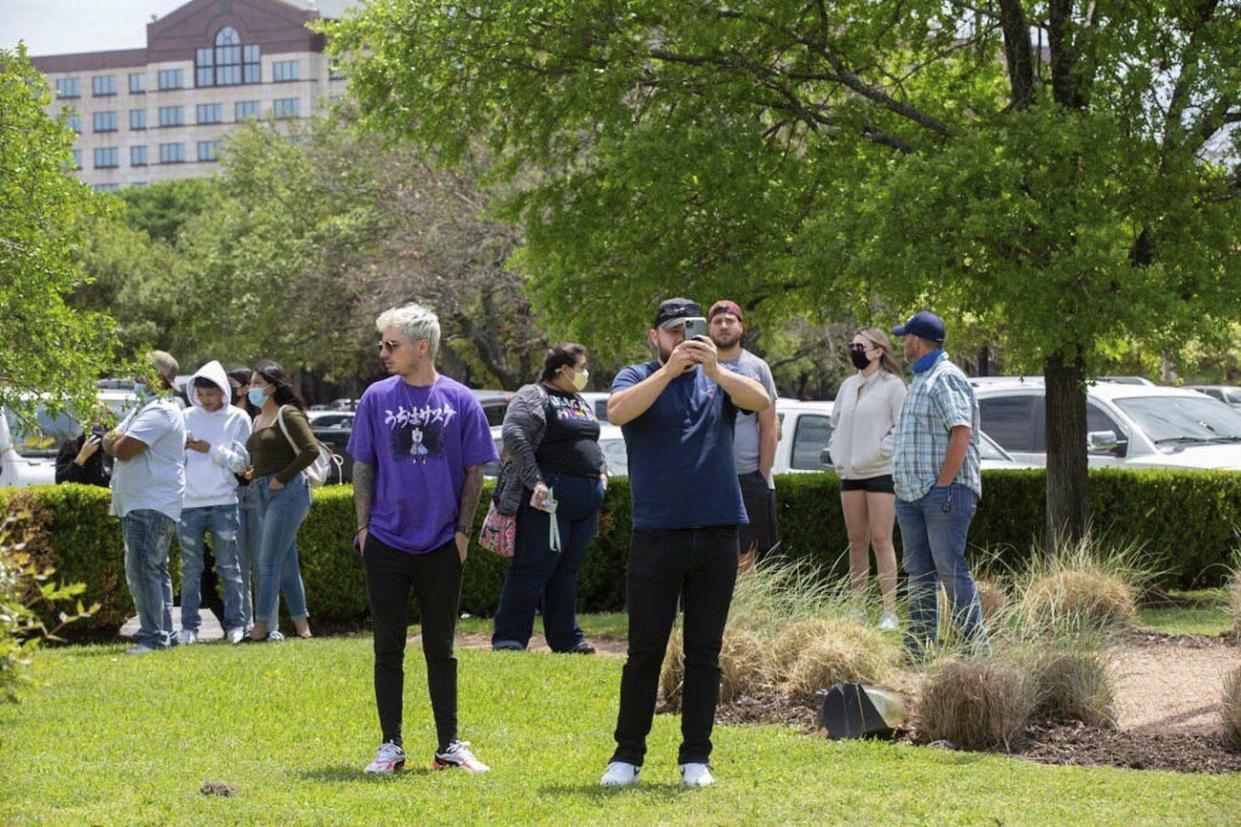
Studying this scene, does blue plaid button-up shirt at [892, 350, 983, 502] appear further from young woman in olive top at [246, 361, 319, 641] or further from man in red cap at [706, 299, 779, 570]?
young woman in olive top at [246, 361, 319, 641]

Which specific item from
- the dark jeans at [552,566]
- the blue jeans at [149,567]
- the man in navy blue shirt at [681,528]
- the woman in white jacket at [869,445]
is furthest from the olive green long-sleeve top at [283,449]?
the man in navy blue shirt at [681,528]

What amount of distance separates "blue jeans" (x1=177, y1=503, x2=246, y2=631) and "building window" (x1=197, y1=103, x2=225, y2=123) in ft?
394

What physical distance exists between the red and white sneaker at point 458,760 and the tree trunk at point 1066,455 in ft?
25.1

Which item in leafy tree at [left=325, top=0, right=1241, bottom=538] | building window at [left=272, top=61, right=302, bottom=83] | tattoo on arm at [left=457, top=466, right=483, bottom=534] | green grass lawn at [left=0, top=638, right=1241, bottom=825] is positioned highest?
building window at [left=272, top=61, right=302, bottom=83]

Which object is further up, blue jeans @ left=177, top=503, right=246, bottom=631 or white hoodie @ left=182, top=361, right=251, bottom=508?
white hoodie @ left=182, top=361, right=251, bottom=508

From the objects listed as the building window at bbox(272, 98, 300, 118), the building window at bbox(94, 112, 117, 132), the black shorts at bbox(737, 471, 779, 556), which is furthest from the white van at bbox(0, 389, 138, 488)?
the building window at bbox(94, 112, 117, 132)

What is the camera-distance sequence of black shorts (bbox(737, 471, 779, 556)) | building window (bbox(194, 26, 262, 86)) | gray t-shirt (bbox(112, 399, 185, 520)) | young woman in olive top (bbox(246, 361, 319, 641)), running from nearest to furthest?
black shorts (bbox(737, 471, 779, 556))
gray t-shirt (bbox(112, 399, 185, 520))
young woman in olive top (bbox(246, 361, 319, 641))
building window (bbox(194, 26, 262, 86))

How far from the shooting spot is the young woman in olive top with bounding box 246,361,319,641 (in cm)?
1171

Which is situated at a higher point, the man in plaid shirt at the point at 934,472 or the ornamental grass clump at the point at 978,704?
the man in plaid shirt at the point at 934,472

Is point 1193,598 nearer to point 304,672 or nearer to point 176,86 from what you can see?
point 304,672

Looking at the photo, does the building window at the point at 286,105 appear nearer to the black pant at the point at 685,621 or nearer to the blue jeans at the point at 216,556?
the blue jeans at the point at 216,556

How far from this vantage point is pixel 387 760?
7133 millimetres

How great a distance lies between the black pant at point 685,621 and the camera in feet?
22.3

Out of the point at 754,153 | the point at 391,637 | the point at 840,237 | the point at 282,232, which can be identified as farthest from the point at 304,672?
the point at 282,232
